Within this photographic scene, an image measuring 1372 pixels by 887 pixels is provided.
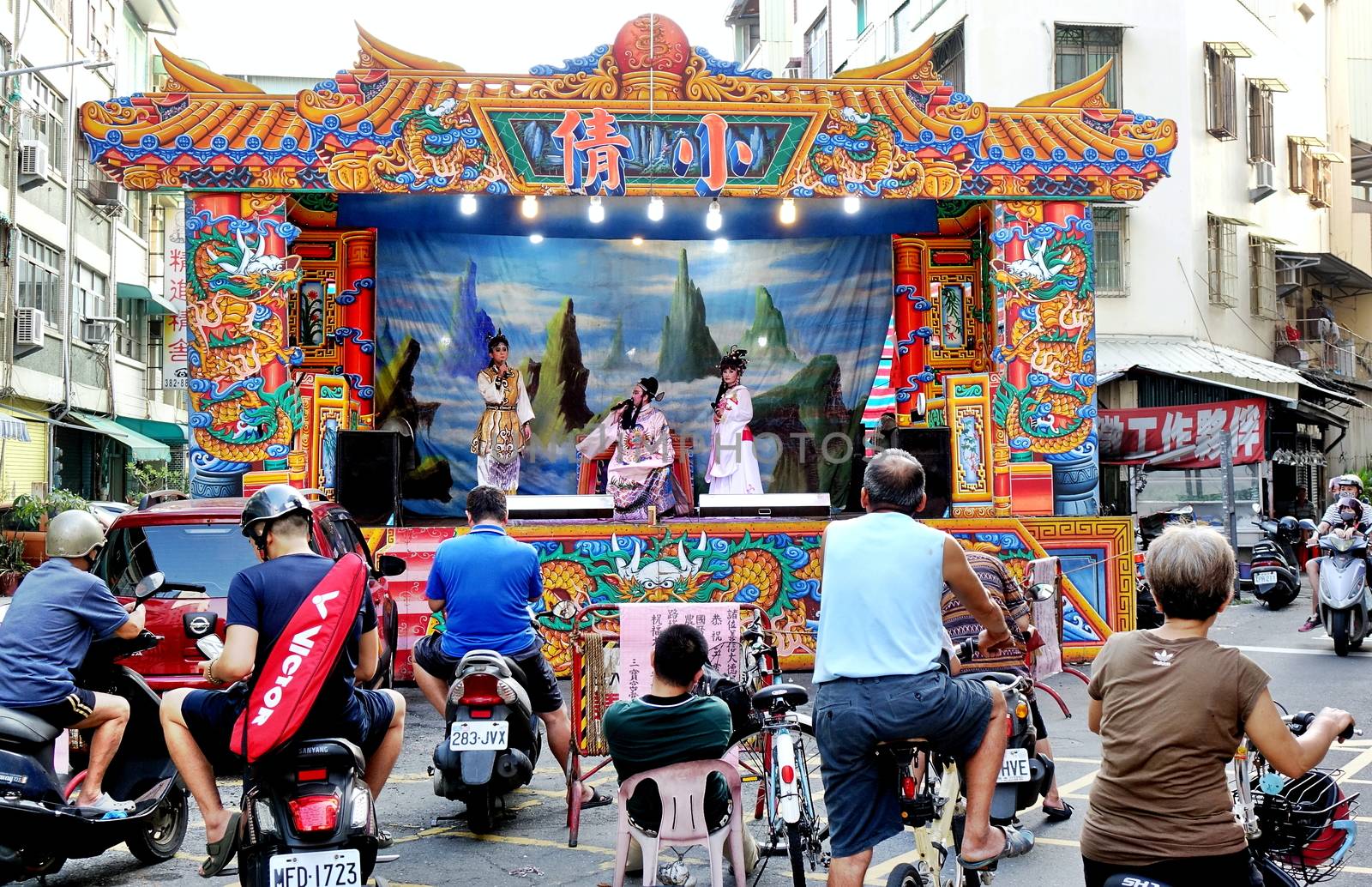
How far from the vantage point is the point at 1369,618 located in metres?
12.4

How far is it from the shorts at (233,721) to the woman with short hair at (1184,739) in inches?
93.1

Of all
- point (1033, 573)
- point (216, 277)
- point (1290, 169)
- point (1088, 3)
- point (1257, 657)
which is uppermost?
point (1088, 3)

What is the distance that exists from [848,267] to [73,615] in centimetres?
1269

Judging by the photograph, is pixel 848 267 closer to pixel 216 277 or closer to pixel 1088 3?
pixel 216 277

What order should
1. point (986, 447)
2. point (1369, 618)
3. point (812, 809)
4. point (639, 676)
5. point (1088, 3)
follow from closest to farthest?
point (812, 809) < point (639, 676) < point (1369, 618) < point (986, 447) < point (1088, 3)

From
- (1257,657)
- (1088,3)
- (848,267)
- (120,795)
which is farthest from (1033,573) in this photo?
(1088,3)

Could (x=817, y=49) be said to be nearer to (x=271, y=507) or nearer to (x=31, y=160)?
(x=31, y=160)

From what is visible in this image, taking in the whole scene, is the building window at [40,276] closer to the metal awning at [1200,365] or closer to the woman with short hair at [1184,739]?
the metal awning at [1200,365]

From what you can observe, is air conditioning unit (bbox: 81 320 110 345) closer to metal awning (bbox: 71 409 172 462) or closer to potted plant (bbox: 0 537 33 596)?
metal awning (bbox: 71 409 172 462)

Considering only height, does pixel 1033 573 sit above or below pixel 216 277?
below

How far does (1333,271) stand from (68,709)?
92.1 feet

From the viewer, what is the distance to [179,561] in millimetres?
8398

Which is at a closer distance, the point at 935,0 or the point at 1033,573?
the point at 1033,573

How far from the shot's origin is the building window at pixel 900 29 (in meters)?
27.1
